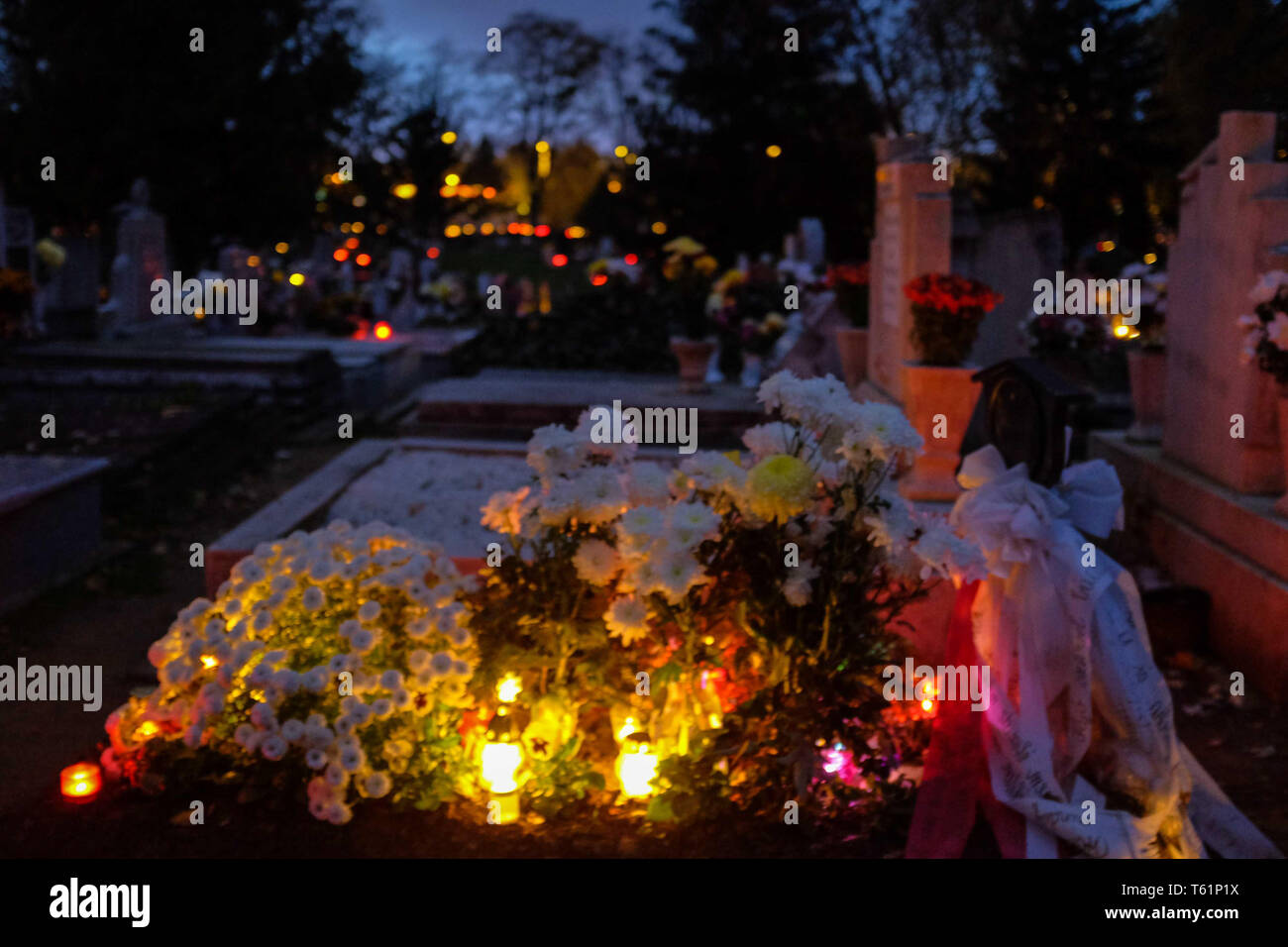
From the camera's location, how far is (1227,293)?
6.50m

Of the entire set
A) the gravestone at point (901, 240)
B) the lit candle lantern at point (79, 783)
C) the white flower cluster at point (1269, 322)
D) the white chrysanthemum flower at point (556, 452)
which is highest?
the gravestone at point (901, 240)

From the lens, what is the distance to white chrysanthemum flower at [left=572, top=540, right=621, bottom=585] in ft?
11.8

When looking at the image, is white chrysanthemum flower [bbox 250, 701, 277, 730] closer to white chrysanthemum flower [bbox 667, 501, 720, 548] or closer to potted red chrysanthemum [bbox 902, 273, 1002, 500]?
white chrysanthemum flower [bbox 667, 501, 720, 548]

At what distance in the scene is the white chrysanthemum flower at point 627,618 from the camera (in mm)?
3518

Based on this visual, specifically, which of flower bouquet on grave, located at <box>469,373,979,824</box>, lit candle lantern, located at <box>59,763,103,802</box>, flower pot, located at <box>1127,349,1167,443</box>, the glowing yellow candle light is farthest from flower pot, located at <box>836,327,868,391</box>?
lit candle lantern, located at <box>59,763,103,802</box>

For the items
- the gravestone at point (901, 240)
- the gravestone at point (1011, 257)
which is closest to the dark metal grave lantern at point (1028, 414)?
the gravestone at point (901, 240)

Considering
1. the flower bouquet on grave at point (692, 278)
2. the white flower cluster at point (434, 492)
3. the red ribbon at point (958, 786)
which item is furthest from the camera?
the flower bouquet on grave at point (692, 278)

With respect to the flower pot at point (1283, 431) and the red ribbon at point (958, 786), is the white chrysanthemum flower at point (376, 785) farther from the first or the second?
the flower pot at point (1283, 431)

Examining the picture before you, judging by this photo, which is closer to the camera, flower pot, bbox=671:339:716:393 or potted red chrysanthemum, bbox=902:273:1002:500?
potted red chrysanthemum, bbox=902:273:1002:500

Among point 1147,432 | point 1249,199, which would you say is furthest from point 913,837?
point 1147,432

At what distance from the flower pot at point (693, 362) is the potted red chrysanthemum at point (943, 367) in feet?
11.0

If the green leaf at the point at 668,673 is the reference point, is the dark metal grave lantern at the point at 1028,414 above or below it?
above

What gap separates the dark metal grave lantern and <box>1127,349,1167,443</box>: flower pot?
4090mm
